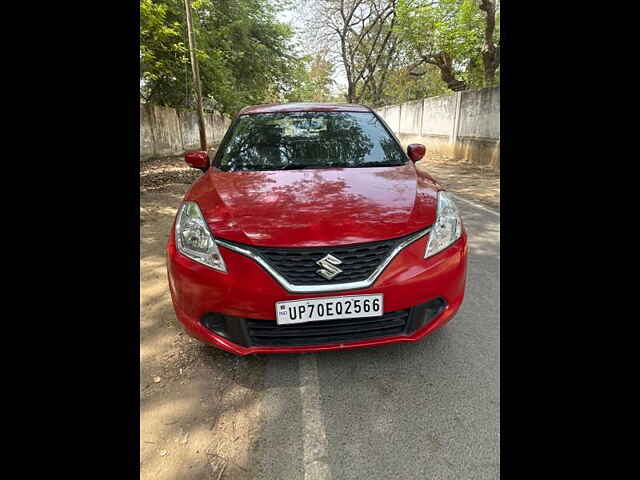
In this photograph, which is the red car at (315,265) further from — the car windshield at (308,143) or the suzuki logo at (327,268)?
the car windshield at (308,143)

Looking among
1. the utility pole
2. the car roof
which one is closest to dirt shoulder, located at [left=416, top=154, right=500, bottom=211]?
the car roof

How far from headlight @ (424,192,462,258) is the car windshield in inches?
24.5

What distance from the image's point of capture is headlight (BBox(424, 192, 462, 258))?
1819mm

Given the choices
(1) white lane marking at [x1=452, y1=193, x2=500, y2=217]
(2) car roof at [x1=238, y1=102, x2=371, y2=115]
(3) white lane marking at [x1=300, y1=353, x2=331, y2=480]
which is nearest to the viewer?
(3) white lane marking at [x1=300, y1=353, x2=331, y2=480]

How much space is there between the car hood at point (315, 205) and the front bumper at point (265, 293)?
0.14m

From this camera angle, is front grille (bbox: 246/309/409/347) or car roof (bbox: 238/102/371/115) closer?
front grille (bbox: 246/309/409/347)

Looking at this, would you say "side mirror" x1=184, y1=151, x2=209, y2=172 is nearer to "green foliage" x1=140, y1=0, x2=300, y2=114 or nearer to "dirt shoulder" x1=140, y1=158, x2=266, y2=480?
"dirt shoulder" x1=140, y1=158, x2=266, y2=480

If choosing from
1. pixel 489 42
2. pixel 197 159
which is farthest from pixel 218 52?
pixel 197 159

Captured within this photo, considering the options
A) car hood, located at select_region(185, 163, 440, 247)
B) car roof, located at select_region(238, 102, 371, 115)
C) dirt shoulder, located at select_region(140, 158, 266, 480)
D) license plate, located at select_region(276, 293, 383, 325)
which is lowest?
dirt shoulder, located at select_region(140, 158, 266, 480)

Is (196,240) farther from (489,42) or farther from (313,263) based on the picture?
(489,42)

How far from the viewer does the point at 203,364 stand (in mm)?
2096

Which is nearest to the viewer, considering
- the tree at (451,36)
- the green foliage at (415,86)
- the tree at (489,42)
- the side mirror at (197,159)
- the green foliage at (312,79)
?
the side mirror at (197,159)

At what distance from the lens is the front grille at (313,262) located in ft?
5.41

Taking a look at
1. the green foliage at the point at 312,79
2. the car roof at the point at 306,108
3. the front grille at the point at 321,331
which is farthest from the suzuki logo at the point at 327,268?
the green foliage at the point at 312,79
